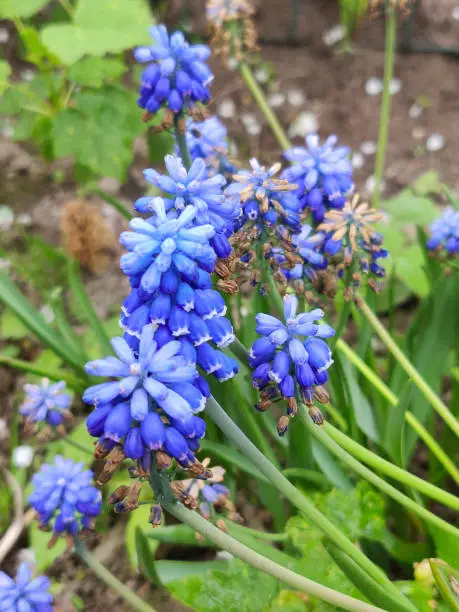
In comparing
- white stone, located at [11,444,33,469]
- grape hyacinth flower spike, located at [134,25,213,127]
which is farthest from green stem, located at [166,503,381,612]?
white stone, located at [11,444,33,469]

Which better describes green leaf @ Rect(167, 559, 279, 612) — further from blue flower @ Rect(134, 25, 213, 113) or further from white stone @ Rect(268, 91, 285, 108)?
white stone @ Rect(268, 91, 285, 108)

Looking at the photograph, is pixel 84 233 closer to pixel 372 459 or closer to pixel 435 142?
pixel 435 142

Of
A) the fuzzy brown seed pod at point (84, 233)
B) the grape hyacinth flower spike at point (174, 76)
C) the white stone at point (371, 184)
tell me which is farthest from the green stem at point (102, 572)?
the white stone at point (371, 184)

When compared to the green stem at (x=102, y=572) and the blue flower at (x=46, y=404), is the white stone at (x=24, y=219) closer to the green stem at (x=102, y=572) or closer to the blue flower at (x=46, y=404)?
the blue flower at (x=46, y=404)

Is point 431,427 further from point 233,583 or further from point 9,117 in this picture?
point 9,117

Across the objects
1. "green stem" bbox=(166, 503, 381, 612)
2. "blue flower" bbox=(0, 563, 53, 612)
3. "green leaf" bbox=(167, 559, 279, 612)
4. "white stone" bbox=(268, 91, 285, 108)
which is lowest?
"blue flower" bbox=(0, 563, 53, 612)
